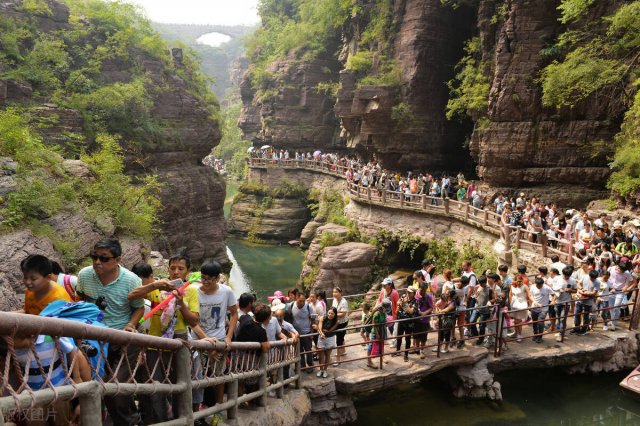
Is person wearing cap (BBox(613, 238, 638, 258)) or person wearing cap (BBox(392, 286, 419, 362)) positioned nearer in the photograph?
person wearing cap (BBox(392, 286, 419, 362))

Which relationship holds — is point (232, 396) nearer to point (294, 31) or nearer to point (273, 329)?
point (273, 329)

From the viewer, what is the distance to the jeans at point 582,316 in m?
9.79

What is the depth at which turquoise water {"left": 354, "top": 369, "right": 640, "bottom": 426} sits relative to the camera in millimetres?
8789

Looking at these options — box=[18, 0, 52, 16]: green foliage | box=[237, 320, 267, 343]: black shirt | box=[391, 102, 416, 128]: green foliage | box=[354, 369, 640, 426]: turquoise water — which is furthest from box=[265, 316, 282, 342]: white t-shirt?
box=[391, 102, 416, 128]: green foliage

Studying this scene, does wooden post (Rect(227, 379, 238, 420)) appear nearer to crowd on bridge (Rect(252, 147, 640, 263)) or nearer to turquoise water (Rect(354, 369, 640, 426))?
turquoise water (Rect(354, 369, 640, 426))

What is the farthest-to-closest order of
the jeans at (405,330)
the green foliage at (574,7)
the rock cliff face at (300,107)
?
the rock cliff face at (300,107), the green foliage at (574,7), the jeans at (405,330)

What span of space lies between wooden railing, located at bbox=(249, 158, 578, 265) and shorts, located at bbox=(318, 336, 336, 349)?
28.4ft

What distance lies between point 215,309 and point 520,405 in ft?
24.2

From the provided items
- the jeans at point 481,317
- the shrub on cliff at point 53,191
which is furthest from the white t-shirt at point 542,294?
the shrub on cliff at point 53,191

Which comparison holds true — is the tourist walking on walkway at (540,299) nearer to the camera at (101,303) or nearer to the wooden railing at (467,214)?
the wooden railing at (467,214)

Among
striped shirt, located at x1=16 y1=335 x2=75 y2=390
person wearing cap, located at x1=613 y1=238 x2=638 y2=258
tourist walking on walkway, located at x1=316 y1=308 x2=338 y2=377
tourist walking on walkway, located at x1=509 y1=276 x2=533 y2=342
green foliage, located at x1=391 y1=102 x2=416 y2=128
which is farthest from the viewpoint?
green foliage, located at x1=391 y1=102 x2=416 y2=128

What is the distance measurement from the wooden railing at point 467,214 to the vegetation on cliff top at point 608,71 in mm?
4879

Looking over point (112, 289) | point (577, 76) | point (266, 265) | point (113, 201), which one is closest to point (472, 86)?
point (577, 76)

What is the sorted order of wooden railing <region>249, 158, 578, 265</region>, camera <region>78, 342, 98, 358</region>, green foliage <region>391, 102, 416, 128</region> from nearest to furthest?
camera <region>78, 342, 98, 358</region>, wooden railing <region>249, 158, 578, 265</region>, green foliage <region>391, 102, 416, 128</region>
